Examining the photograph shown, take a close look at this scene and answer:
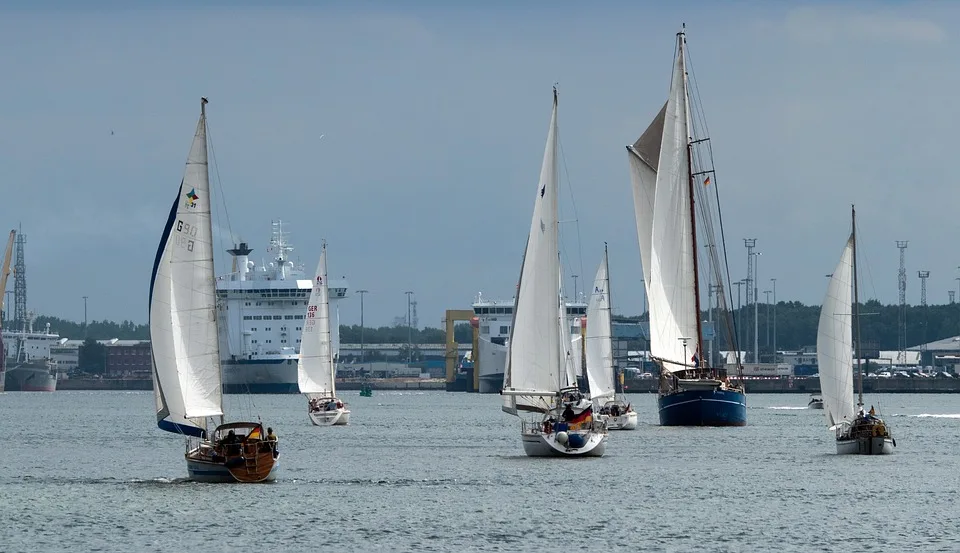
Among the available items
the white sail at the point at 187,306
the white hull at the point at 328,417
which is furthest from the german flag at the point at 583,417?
the white hull at the point at 328,417

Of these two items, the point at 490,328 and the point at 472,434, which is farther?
the point at 490,328

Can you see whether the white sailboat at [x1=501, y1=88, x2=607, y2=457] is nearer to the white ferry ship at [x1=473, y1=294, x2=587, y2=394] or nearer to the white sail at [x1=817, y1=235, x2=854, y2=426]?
the white sail at [x1=817, y1=235, x2=854, y2=426]

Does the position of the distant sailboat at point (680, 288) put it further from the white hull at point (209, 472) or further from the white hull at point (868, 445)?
the white hull at point (209, 472)

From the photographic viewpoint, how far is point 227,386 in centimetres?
17500

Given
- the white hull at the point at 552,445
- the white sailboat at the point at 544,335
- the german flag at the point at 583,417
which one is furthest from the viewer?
the white hull at the point at 552,445

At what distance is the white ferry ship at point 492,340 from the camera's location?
189250 millimetres

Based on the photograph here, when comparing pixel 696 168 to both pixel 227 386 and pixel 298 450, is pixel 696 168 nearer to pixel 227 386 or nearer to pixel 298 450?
pixel 298 450

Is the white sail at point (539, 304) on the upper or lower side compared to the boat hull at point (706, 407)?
upper

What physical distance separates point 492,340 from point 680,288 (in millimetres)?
122131

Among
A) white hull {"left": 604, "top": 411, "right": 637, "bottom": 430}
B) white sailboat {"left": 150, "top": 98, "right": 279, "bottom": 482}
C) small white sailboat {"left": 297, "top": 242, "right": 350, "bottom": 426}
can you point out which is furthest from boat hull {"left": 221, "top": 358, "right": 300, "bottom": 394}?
white sailboat {"left": 150, "top": 98, "right": 279, "bottom": 482}

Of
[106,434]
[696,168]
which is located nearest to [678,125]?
[696,168]

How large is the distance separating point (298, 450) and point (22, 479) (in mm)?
16023

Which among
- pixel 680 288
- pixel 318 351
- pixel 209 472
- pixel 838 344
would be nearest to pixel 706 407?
pixel 680 288

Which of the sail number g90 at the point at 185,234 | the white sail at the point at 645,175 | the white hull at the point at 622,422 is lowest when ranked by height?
the white hull at the point at 622,422
